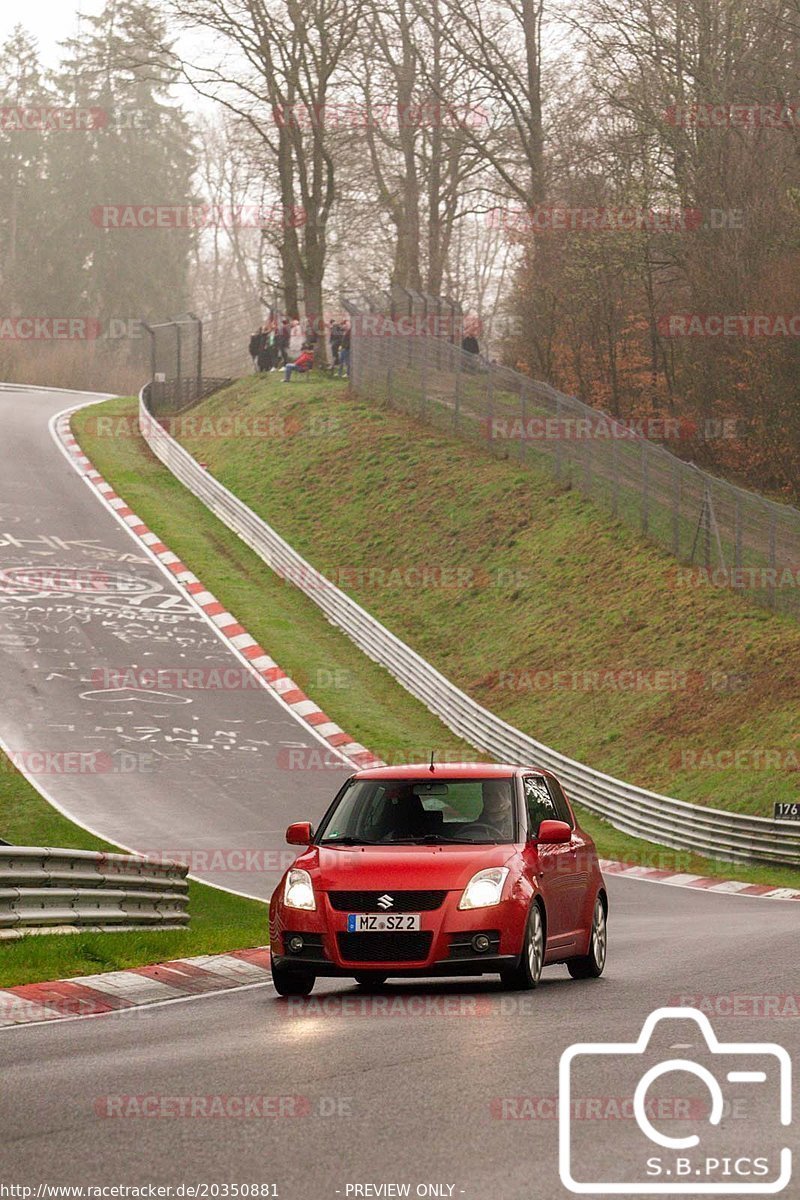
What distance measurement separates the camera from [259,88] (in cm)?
5628

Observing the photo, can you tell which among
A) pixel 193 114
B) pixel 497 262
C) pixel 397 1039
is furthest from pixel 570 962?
pixel 193 114

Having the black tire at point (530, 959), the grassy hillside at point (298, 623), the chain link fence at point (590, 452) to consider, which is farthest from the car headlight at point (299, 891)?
the chain link fence at point (590, 452)

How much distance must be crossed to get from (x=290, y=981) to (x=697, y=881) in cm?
1313

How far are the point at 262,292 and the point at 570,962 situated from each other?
91421mm

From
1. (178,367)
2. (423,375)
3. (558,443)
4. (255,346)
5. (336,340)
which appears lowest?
(558,443)

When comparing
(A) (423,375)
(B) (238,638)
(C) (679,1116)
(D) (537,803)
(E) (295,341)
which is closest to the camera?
(C) (679,1116)

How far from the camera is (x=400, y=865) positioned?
1124cm

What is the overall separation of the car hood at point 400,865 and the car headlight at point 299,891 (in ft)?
0.20

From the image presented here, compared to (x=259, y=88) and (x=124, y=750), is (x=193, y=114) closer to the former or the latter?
(x=259, y=88)

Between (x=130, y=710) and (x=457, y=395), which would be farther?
(x=457, y=395)

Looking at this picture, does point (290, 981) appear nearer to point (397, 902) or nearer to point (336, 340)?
point (397, 902)

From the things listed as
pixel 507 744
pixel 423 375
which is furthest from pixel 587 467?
pixel 507 744

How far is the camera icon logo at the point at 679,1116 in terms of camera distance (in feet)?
19.5

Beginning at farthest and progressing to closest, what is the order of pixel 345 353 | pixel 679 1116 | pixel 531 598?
pixel 345 353, pixel 531 598, pixel 679 1116
